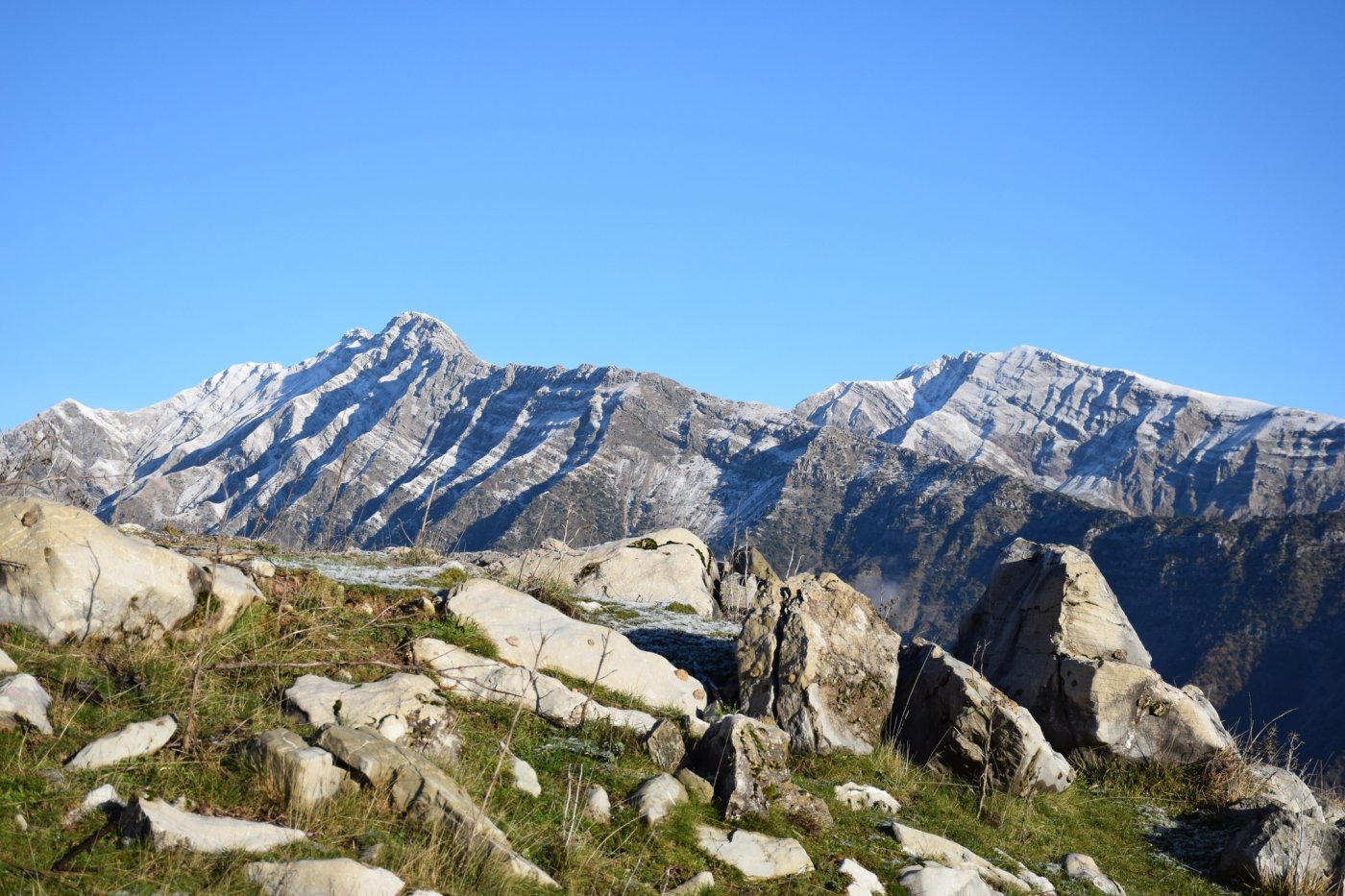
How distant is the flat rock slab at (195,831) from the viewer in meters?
6.75

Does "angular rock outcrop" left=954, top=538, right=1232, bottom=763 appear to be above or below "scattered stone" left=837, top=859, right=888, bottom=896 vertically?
above

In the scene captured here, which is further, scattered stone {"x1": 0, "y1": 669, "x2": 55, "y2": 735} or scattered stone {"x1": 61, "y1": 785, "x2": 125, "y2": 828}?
scattered stone {"x1": 0, "y1": 669, "x2": 55, "y2": 735}

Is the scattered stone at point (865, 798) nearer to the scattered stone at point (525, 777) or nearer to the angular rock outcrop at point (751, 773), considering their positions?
the angular rock outcrop at point (751, 773)

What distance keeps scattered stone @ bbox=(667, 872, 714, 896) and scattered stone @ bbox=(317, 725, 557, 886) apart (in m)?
1.21

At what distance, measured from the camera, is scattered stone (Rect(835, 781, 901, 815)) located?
1175 centimetres

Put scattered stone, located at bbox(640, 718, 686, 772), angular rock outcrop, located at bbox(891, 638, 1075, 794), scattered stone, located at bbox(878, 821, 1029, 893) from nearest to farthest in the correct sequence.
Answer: scattered stone, located at bbox(878, 821, 1029, 893) → scattered stone, located at bbox(640, 718, 686, 772) → angular rock outcrop, located at bbox(891, 638, 1075, 794)

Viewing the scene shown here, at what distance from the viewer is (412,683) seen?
35.8ft

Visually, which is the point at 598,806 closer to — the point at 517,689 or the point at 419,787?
the point at 419,787

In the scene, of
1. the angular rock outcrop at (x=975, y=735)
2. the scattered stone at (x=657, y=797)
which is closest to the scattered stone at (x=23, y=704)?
the scattered stone at (x=657, y=797)

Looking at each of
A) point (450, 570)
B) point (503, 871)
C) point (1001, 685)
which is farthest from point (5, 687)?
point (1001, 685)

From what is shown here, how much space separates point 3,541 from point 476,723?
520cm

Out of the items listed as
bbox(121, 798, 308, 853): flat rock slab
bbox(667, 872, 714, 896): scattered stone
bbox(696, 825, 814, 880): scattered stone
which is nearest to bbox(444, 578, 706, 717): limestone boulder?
bbox(696, 825, 814, 880): scattered stone

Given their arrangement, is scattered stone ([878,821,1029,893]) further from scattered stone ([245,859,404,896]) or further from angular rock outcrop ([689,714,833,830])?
scattered stone ([245,859,404,896])

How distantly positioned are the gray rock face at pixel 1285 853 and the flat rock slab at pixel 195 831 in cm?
1113
